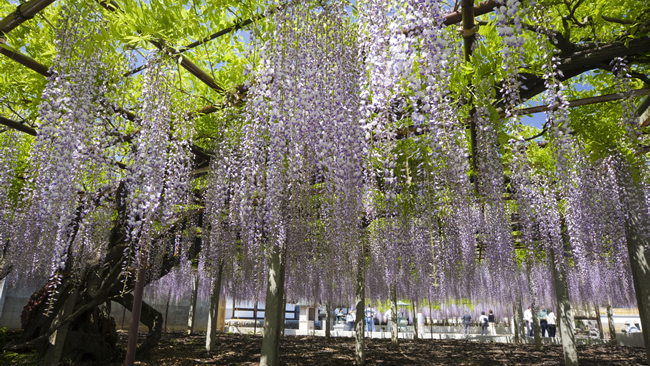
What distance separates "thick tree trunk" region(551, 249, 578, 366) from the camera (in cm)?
A: 679

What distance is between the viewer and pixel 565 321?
7.15 m

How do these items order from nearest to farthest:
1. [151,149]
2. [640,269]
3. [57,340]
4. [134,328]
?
[151,149] → [134,328] → [57,340] → [640,269]

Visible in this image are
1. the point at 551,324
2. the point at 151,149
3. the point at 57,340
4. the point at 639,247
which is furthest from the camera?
the point at 551,324

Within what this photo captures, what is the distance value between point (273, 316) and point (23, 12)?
4.32 meters

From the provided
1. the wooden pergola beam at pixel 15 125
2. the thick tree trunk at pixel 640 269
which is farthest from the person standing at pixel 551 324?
the wooden pergola beam at pixel 15 125

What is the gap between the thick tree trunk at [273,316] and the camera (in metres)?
5.18

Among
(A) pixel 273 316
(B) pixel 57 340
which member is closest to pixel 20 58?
(B) pixel 57 340

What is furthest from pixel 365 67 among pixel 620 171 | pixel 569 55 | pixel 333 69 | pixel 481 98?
pixel 620 171

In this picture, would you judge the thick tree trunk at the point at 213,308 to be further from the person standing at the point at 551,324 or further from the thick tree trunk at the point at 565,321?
the person standing at the point at 551,324

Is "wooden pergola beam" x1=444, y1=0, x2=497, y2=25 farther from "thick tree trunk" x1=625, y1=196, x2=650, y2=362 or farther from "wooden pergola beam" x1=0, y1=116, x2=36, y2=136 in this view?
"wooden pergola beam" x1=0, y1=116, x2=36, y2=136

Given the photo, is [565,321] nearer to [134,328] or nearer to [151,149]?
[134,328]

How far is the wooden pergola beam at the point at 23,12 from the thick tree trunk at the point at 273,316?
3456mm

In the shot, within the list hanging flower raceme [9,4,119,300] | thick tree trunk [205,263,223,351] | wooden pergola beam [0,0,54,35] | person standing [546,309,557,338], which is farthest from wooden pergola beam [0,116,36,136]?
person standing [546,309,557,338]

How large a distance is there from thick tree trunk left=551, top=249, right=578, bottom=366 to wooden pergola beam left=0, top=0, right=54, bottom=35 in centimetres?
883
